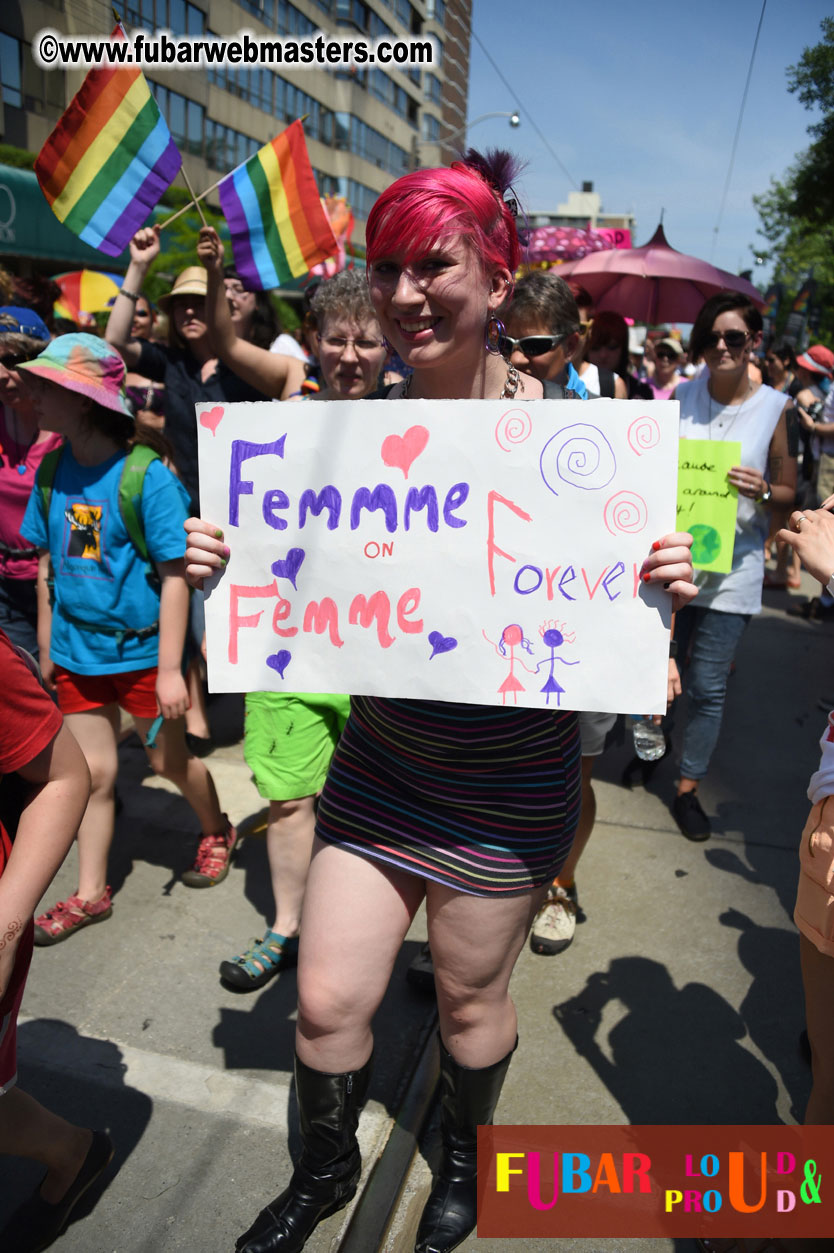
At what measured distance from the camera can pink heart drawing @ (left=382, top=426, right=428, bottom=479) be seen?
1642 millimetres

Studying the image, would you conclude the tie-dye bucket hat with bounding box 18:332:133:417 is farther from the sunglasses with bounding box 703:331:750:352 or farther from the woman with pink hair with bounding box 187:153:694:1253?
the sunglasses with bounding box 703:331:750:352

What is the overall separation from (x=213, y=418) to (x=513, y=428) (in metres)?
0.57

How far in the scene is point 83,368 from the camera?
2764 millimetres

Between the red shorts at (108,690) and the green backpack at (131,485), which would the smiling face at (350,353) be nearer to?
the green backpack at (131,485)

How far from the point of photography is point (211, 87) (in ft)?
86.1

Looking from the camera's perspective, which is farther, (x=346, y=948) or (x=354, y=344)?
(x=354, y=344)

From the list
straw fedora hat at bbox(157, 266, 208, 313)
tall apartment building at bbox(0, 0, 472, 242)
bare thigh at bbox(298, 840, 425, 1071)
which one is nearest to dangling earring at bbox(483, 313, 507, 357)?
bare thigh at bbox(298, 840, 425, 1071)

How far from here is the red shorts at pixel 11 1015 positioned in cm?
158

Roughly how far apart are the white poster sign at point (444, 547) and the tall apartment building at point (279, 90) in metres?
1.89

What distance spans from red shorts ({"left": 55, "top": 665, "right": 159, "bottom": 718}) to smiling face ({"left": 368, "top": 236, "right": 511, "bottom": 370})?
1.78 metres

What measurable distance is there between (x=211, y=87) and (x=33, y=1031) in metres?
29.6

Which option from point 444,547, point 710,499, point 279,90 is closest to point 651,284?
point 710,499

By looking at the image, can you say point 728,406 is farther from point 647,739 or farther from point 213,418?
point 213,418

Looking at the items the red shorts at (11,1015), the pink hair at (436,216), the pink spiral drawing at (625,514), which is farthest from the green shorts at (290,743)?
the pink hair at (436,216)
